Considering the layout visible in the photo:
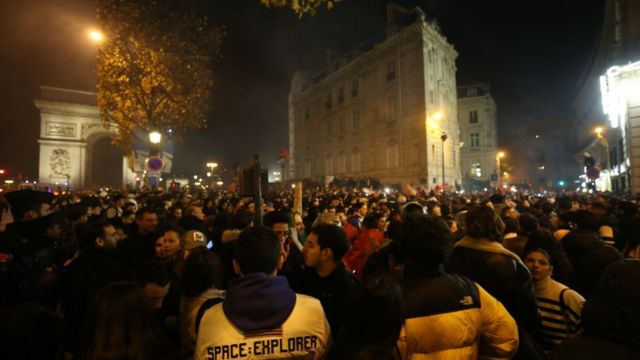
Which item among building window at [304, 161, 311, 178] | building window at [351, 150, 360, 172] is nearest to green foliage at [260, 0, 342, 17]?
building window at [351, 150, 360, 172]

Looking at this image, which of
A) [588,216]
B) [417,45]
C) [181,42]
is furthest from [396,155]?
[588,216]

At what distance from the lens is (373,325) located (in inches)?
63.9

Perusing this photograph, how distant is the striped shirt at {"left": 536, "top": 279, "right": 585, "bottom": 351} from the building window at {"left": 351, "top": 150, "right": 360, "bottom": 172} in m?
37.0

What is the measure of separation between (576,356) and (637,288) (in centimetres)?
39

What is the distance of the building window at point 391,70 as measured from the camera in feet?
116

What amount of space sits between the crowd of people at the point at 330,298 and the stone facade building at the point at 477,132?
46.4 metres

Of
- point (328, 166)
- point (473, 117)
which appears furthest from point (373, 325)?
point (473, 117)

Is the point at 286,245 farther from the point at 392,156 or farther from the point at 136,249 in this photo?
the point at 392,156

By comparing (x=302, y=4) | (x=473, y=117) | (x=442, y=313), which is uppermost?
(x=473, y=117)

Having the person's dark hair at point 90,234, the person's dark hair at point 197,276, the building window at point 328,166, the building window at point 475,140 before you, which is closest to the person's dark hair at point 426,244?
the person's dark hair at point 197,276

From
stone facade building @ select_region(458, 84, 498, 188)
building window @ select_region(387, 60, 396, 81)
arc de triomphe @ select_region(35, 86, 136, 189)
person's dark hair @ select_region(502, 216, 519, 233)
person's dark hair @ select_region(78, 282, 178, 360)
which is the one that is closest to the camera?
person's dark hair @ select_region(78, 282, 178, 360)

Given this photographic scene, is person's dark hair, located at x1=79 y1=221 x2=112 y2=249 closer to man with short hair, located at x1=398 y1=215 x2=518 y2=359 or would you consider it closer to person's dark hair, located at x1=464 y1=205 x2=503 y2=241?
man with short hair, located at x1=398 y1=215 x2=518 y2=359

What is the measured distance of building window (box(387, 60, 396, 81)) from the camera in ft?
116

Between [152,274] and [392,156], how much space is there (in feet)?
112
